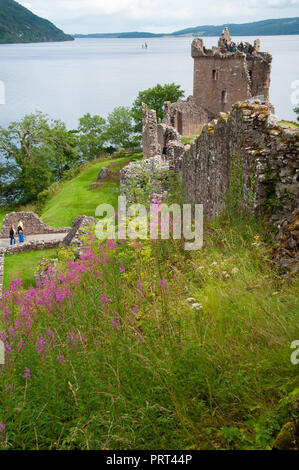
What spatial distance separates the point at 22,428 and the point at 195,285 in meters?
3.18

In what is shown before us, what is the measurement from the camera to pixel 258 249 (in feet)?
21.5

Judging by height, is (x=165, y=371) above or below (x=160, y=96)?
below

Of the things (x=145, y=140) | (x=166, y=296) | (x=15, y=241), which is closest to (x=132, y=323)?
(x=166, y=296)

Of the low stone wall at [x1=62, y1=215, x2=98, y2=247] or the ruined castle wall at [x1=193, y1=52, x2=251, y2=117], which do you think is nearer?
the low stone wall at [x1=62, y1=215, x2=98, y2=247]

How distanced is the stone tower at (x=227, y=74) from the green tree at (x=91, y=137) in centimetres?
3227

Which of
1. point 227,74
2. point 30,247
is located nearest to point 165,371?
point 30,247

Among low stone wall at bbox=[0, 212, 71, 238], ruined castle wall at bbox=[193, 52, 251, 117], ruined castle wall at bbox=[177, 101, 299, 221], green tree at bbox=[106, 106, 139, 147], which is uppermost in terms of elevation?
ruined castle wall at bbox=[193, 52, 251, 117]

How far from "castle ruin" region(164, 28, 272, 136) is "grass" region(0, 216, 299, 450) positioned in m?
41.4

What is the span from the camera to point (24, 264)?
23.3 meters

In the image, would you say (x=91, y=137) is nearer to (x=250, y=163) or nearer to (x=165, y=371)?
(x=250, y=163)

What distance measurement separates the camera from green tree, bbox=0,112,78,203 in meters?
60.2

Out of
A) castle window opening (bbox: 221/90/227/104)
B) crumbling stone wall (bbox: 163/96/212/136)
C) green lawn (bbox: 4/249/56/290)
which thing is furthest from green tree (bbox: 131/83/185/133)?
green lawn (bbox: 4/249/56/290)

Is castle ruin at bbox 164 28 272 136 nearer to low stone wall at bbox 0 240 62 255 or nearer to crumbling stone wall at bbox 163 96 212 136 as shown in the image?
crumbling stone wall at bbox 163 96 212 136
